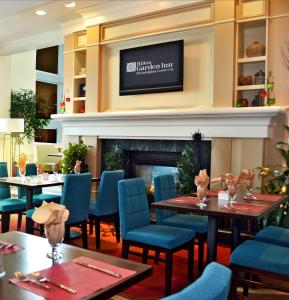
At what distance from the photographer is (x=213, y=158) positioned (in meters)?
4.55

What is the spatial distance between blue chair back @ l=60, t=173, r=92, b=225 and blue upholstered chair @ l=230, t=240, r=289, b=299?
1.81 meters

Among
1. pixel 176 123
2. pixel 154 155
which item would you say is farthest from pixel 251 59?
pixel 154 155

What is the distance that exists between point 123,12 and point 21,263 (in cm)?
440

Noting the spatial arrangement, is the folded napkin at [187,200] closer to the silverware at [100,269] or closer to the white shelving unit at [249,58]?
the silverware at [100,269]

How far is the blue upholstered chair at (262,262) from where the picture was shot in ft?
7.66

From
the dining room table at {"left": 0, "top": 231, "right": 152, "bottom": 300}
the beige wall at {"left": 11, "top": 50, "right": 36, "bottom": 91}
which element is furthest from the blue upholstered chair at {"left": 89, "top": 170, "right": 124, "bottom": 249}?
the beige wall at {"left": 11, "top": 50, "right": 36, "bottom": 91}

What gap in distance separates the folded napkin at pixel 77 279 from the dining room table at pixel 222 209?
1189 millimetres

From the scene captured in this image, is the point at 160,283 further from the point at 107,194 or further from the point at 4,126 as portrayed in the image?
the point at 4,126

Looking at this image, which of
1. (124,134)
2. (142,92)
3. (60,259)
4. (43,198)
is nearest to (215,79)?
(142,92)

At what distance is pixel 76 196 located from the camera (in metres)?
3.75

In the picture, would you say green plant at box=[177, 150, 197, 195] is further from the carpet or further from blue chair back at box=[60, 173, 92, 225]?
blue chair back at box=[60, 173, 92, 225]

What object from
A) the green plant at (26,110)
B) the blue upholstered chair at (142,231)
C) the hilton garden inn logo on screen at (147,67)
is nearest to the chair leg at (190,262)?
the blue upholstered chair at (142,231)

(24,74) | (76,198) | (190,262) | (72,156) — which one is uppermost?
(24,74)

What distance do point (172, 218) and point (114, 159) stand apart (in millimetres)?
2083
